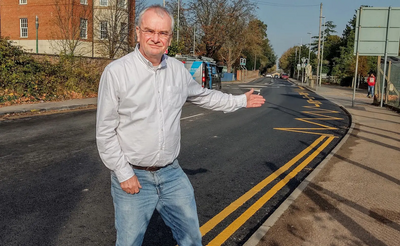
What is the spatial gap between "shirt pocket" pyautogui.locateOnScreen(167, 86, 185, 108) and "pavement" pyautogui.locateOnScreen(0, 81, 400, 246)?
5.92ft

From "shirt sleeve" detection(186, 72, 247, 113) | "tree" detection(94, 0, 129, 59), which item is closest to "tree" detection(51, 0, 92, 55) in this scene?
"tree" detection(94, 0, 129, 59)

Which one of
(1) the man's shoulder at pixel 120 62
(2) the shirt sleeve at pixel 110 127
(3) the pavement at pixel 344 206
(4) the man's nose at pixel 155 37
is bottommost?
(3) the pavement at pixel 344 206

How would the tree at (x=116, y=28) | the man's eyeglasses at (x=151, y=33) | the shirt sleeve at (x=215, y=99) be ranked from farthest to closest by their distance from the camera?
the tree at (x=116, y=28) < the shirt sleeve at (x=215, y=99) < the man's eyeglasses at (x=151, y=33)

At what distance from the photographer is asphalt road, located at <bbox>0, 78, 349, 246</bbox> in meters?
4.04

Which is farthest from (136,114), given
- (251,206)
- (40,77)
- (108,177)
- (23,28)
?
(23,28)

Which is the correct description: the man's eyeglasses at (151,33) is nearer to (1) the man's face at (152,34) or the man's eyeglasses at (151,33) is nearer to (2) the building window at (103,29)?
(1) the man's face at (152,34)

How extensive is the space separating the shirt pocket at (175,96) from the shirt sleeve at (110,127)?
344 millimetres

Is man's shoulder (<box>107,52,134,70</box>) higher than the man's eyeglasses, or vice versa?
the man's eyeglasses

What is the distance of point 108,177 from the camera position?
5.86m

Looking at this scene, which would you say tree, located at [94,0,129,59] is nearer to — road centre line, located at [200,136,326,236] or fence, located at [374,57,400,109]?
fence, located at [374,57,400,109]

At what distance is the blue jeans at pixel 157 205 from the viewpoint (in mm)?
2445

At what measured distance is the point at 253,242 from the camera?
12.0ft

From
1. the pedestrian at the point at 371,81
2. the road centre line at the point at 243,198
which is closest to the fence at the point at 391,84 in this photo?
the pedestrian at the point at 371,81

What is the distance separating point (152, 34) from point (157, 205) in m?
1.15
